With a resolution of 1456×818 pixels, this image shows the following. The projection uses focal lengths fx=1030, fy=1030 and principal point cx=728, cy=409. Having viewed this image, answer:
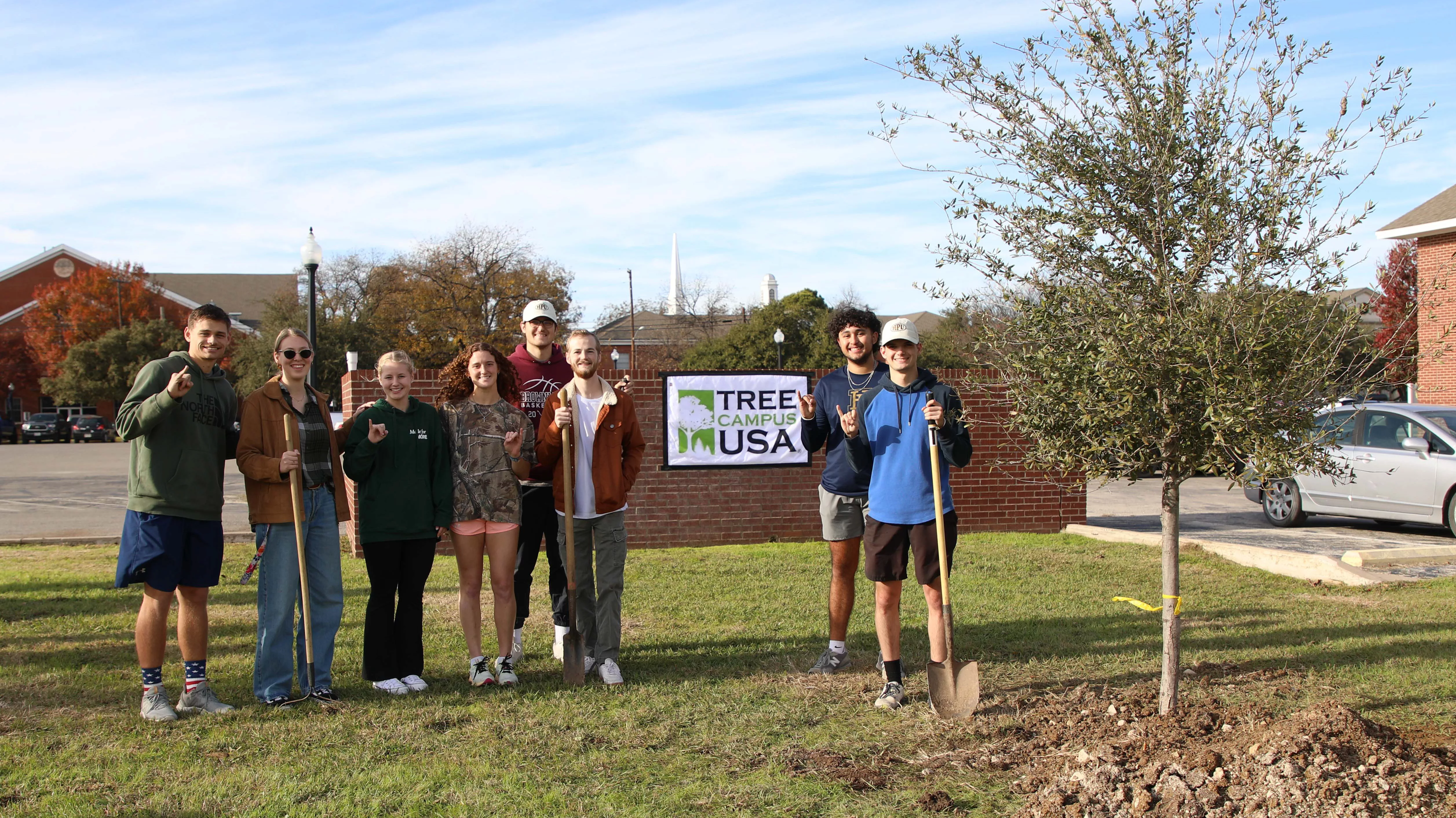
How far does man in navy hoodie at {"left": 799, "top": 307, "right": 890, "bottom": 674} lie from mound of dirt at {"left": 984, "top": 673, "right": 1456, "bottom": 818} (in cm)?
132

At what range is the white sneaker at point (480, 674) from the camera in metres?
5.27

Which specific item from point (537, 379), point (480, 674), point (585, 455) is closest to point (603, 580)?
point (585, 455)

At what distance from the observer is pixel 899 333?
4.95 metres

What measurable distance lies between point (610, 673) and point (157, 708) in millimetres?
2102

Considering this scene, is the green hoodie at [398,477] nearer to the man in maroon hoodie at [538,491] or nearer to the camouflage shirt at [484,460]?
the camouflage shirt at [484,460]

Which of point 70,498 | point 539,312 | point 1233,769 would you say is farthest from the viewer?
point 70,498

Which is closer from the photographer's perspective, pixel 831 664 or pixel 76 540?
pixel 831 664

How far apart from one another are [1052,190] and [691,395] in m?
6.21

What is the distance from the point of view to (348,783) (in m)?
3.94

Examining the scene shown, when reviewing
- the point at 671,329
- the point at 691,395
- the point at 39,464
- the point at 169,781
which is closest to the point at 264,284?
the point at 671,329

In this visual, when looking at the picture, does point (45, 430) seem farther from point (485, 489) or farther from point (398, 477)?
point (485, 489)

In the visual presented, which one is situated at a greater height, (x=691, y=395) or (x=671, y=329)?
(x=671, y=329)

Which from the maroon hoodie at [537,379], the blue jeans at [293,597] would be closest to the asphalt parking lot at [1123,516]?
the maroon hoodie at [537,379]

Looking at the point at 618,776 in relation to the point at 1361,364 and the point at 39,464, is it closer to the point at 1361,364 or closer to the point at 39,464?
the point at 1361,364
